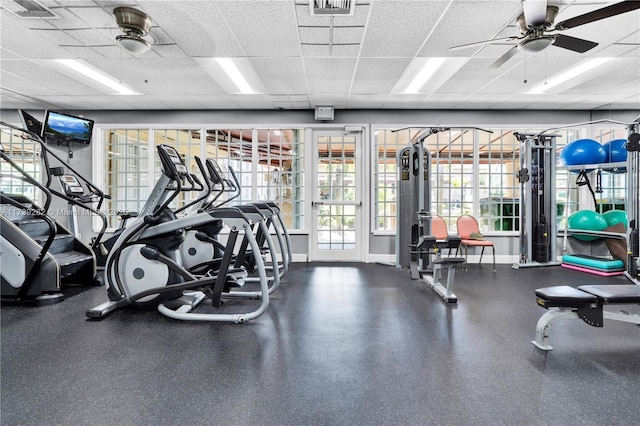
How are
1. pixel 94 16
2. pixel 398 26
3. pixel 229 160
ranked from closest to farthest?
pixel 94 16 < pixel 398 26 < pixel 229 160

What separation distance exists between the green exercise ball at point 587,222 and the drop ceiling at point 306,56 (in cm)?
187

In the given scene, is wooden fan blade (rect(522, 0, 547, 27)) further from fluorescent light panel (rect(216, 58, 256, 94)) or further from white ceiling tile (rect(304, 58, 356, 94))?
fluorescent light panel (rect(216, 58, 256, 94))

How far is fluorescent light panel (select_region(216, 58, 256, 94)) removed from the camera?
4.04 m

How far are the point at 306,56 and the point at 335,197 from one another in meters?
2.85

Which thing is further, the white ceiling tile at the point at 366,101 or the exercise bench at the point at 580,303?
the white ceiling tile at the point at 366,101

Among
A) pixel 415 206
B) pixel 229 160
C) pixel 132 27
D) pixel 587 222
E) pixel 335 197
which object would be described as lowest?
pixel 587 222

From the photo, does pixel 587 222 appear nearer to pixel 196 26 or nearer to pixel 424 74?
pixel 424 74

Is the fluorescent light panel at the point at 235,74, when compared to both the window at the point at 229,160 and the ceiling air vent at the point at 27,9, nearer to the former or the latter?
the window at the point at 229,160

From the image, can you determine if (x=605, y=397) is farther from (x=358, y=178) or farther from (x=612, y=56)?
(x=358, y=178)

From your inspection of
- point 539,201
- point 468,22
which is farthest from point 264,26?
point 539,201

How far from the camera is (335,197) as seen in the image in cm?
623

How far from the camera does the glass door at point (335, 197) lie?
6.18 m

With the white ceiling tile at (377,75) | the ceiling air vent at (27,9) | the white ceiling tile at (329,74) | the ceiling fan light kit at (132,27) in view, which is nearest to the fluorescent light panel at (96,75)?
the ceiling air vent at (27,9)

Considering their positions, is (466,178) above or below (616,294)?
above
